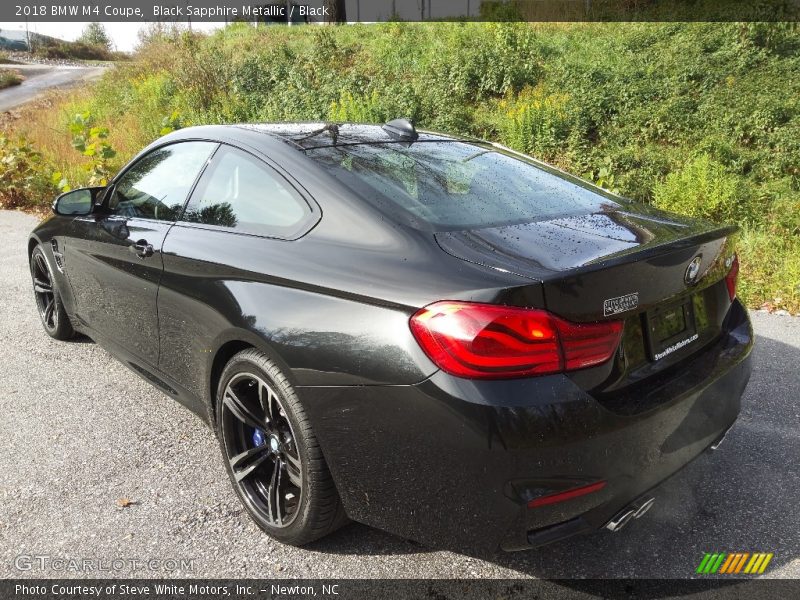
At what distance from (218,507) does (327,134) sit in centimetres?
167

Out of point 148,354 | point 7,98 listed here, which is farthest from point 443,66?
point 7,98

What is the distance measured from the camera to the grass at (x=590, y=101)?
7.77 metres

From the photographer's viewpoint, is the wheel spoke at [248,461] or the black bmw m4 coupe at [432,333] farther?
the wheel spoke at [248,461]

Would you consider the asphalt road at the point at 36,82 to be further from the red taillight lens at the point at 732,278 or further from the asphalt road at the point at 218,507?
the red taillight lens at the point at 732,278

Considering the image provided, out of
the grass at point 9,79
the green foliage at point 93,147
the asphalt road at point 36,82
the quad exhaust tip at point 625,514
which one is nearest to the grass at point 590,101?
the green foliage at point 93,147

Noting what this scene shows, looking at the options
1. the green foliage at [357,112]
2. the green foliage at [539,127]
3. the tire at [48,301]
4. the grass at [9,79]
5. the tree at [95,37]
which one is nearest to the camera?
the tire at [48,301]

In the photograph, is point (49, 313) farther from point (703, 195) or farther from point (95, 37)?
point (95, 37)

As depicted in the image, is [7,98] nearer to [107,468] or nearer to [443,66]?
[443,66]

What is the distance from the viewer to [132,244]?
3.15 m

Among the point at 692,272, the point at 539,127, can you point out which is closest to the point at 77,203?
the point at 692,272

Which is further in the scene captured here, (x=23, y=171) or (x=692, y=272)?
(x=23, y=171)

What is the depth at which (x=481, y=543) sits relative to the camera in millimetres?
1934

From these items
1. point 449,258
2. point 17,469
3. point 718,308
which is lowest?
point 17,469

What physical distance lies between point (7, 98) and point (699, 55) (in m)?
27.4
